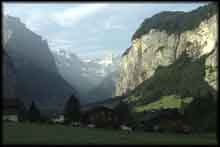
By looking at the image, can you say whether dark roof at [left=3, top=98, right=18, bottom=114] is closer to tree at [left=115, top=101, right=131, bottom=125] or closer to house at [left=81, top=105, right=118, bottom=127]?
house at [left=81, top=105, right=118, bottom=127]

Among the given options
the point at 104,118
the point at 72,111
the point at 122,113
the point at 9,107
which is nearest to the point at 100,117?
the point at 104,118

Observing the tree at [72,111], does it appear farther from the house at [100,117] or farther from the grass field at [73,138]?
the grass field at [73,138]

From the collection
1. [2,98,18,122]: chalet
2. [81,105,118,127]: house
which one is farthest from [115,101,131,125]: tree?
→ [2,98,18,122]: chalet

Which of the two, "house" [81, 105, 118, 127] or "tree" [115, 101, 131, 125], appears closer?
"house" [81, 105, 118, 127]

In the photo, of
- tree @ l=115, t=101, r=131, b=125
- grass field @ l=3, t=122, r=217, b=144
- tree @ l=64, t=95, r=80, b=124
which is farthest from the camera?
tree @ l=115, t=101, r=131, b=125

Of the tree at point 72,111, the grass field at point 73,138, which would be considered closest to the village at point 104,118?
the tree at point 72,111

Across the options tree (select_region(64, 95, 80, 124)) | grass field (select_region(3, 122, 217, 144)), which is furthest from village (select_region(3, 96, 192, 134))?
grass field (select_region(3, 122, 217, 144))

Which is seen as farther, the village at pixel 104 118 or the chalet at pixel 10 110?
the village at pixel 104 118

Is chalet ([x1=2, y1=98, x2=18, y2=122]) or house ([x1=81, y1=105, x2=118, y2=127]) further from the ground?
chalet ([x1=2, y1=98, x2=18, y2=122])

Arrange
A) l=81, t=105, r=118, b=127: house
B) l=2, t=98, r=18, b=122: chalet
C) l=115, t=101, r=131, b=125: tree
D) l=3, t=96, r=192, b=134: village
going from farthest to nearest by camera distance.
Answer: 1. l=115, t=101, r=131, b=125: tree
2. l=81, t=105, r=118, b=127: house
3. l=3, t=96, r=192, b=134: village
4. l=2, t=98, r=18, b=122: chalet

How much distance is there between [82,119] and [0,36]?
282 ft

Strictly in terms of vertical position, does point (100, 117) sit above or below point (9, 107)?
below

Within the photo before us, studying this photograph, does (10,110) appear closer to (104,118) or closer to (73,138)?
(104,118)

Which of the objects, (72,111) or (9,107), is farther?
(72,111)
